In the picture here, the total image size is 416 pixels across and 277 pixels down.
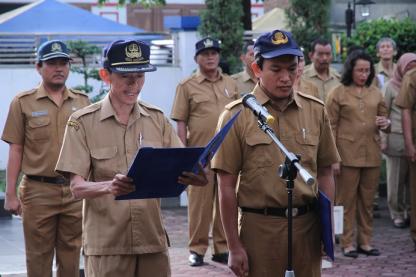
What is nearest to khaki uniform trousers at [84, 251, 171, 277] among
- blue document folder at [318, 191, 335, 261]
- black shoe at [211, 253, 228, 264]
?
blue document folder at [318, 191, 335, 261]

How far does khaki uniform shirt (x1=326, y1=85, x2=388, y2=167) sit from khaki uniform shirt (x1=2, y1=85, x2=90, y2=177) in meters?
3.87

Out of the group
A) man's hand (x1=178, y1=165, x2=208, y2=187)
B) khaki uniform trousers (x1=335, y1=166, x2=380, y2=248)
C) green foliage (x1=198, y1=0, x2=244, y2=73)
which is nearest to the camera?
man's hand (x1=178, y1=165, x2=208, y2=187)

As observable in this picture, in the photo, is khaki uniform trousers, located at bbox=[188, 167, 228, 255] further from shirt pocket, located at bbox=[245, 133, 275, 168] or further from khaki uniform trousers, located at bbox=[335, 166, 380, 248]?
shirt pocket, located at bbox=[245, 133, 275, 168]

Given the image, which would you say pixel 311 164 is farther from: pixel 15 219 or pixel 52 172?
pixel 15 219

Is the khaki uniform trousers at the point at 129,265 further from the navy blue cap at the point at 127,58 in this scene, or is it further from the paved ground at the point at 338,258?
the paved ground at the point at 338,258

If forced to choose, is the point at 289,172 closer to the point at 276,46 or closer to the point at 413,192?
the point at 276,46

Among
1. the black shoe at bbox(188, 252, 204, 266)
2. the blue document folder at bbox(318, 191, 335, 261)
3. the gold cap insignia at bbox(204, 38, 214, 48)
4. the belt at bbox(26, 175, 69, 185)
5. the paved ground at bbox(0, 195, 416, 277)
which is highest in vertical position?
the gold cap insignia at bbox(204, 38, 214, 48)

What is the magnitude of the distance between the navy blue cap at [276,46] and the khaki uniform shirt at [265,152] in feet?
0.87

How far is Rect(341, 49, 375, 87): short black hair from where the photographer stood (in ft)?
37.7

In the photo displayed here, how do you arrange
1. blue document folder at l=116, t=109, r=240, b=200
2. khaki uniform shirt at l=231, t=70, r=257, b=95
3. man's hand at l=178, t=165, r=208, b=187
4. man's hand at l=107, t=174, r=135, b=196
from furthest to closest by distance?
khaki uniform shirt at l=231, t=70, r=257, b=95 < man's hand at l=178, t=165, r=208, b=187 < man's hand at l=107, t=174, r=135, b=196 < blue document folder at l=116, t=109, r=240, b=200

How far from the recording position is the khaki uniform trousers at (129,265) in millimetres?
6273

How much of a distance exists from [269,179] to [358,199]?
19.1 ft

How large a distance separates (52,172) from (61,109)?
0.54 m

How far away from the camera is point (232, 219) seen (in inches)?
243
